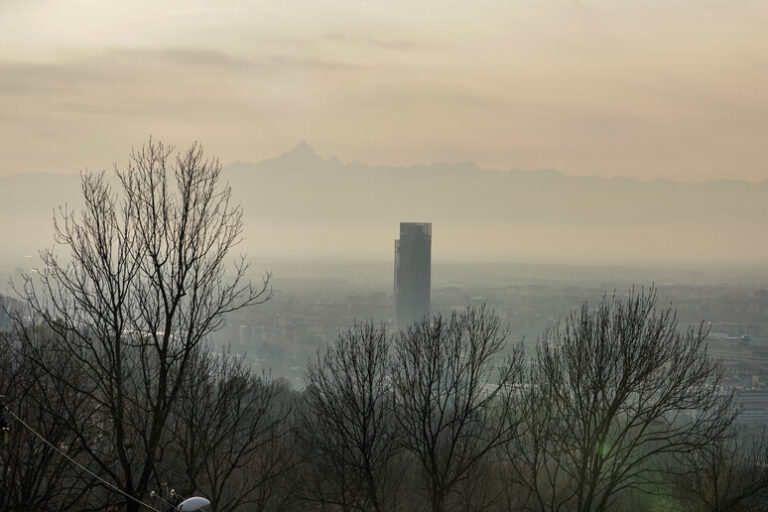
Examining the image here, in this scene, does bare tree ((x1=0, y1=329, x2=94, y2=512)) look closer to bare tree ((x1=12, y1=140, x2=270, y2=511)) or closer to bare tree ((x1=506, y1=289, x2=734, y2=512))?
bare tree ((x1=12, y1=140, x2=270, y2=511))

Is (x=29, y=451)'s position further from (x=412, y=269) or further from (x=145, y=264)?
(x=412, y=269)

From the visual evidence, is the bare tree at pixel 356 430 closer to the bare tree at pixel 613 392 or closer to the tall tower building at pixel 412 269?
the bare tree at pixel 613 392

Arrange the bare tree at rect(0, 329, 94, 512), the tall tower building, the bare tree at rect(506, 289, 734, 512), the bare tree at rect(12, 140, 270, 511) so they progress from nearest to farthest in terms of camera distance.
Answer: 1. the bare tree at rect(12, 140, 270, 511)
2. the bare tree at rect(0, 329, 94, 512)
3. the bare tree at rect(506, 289, 734, 512)
4. the tall tower building

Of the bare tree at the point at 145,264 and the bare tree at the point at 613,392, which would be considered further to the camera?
the bare tree at the point at 613,392

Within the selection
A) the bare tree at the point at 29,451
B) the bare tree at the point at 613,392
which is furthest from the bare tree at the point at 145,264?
the bare tree at the point at 613,392

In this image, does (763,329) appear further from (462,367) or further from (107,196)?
(107,196)

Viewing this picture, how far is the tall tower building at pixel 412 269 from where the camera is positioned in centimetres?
17438

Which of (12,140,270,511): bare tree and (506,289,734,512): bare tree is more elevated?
(12,140,270,511): bare tree

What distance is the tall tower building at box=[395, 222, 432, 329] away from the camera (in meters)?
174

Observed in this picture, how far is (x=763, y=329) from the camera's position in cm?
12875

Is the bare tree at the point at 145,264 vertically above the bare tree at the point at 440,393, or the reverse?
the bare tree at the point at 145,264

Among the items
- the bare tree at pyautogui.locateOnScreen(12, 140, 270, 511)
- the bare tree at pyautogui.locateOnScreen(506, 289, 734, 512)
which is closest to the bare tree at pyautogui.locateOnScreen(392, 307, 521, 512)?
the bare tree at pyautogui.locateOnScreen(506, 289, 734, 512)

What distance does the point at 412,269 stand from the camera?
17700 centimetres

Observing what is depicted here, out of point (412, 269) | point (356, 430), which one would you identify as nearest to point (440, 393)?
point (356, 430)
